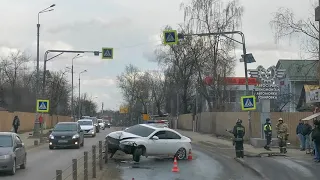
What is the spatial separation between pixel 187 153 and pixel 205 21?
2878 centimetres

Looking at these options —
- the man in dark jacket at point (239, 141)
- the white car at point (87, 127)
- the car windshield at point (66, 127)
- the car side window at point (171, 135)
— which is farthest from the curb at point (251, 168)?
the white car at point (87, 127)

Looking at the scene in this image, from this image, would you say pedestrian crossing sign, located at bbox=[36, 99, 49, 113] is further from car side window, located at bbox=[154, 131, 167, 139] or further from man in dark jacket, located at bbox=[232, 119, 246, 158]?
man in dark jacket, located at bbox=[232, 119, 246, 158]

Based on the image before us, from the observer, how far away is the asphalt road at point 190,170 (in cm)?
1566

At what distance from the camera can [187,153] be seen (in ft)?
72.4

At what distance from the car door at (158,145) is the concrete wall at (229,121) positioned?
13.0 m

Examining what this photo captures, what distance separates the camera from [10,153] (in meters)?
15.4

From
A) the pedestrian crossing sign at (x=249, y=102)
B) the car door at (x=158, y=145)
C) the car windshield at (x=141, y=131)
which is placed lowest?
the car door at (x=158, y=145)

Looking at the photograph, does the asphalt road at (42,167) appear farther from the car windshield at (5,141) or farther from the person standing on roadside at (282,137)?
the person standing on roadside at (282,137)

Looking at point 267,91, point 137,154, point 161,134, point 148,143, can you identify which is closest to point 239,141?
point 161,134

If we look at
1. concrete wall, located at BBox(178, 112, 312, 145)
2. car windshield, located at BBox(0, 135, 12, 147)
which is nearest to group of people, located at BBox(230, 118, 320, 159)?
concrete wall, located at BBox(178, 112, 312, 145)

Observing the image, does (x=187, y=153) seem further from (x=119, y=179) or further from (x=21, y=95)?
(x=21, y=95)

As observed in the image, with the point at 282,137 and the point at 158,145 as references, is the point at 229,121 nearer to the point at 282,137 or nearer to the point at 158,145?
the point at 282,137

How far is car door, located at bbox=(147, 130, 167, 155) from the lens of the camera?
21094 millimetres

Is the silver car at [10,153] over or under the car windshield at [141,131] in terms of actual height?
under
